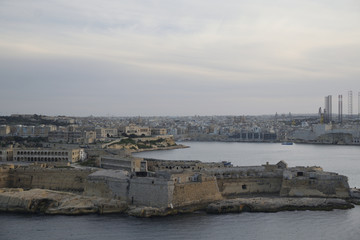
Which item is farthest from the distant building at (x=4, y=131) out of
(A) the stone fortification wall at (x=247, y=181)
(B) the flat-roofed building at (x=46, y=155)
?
(A) the stone fortification wall at (x=247, y=181)

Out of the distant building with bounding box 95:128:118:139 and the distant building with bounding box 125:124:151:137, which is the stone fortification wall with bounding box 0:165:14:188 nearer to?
the distant building with bounding box 95:128:118:139

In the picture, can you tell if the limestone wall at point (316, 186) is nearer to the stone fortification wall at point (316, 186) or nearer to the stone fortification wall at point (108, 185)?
the stone fortification wall at point (316, 186)

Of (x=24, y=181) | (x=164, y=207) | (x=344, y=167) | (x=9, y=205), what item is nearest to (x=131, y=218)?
(x=164, y=207)

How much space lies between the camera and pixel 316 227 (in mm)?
10672

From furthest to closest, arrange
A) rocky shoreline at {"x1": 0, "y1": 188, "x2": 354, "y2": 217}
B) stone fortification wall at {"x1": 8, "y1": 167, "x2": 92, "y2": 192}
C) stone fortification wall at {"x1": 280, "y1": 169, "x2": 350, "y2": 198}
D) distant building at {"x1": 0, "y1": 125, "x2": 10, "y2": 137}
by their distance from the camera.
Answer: distant building at {"x1": 0, "y1": 125, "x2": 10, "y2": 137}
stone fortification wall at {"x1": 8, "y1": 167, "x2": 92, "y2": 192}
stone fortification wall at {"x1": 280, "y1": 169, "x2": 350, "y2": 198}
rocky shoreline at {"x1": 0, "y1": 188, "x2": 354, "y2": 217}

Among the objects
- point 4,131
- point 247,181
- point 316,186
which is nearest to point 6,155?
point 247,181

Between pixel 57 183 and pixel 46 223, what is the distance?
3.74 metres

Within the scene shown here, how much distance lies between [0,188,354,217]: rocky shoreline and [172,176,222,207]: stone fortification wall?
6.8 inches

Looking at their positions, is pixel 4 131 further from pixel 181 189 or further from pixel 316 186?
pixel 316 186

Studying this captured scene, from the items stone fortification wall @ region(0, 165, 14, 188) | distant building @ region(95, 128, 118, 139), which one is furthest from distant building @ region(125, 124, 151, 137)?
stone fortification wall @ region(0, 165, 14, 188)

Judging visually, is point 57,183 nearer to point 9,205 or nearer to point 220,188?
point 9,205

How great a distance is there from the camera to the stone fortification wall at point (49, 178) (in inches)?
569

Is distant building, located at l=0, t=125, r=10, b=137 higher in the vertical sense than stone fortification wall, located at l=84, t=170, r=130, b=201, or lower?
higher

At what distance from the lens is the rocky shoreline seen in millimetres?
11703
